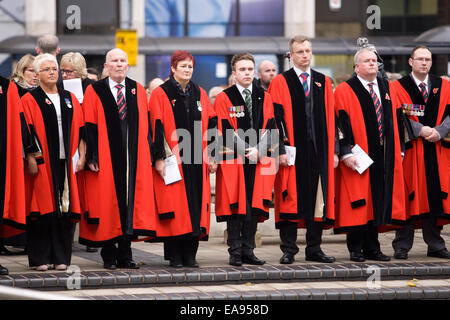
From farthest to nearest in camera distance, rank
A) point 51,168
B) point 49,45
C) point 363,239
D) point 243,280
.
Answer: point 49,45 < point 363,239 < point 51,168 < point 243,280

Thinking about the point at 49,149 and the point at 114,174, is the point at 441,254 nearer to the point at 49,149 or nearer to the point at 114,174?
the point at 114,174

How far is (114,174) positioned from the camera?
996 cm

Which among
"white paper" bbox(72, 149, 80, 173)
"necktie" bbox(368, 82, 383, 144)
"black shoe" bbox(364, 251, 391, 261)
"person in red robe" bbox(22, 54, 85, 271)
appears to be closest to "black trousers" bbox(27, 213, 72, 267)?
"person in red robe" bbox(22, 54, 85, 271)

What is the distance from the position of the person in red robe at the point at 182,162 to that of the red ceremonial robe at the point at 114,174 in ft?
0.41

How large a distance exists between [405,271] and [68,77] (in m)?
4.22

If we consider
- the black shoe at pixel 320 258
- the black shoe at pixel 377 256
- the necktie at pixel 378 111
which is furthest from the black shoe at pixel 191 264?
the necktie at pixel 378 111

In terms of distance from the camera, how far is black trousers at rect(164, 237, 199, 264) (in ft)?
33.0

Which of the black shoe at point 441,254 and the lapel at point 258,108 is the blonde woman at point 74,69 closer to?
the lapel at point 258,108

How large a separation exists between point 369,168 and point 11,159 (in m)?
3.67

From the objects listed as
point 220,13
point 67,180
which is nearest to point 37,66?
point 67,180

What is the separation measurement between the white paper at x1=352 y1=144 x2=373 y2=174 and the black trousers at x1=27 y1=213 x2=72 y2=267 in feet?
9.82

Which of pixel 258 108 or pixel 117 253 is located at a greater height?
pixel 258 108

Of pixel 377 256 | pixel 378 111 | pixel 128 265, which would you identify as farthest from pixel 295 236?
pixel 128 265
